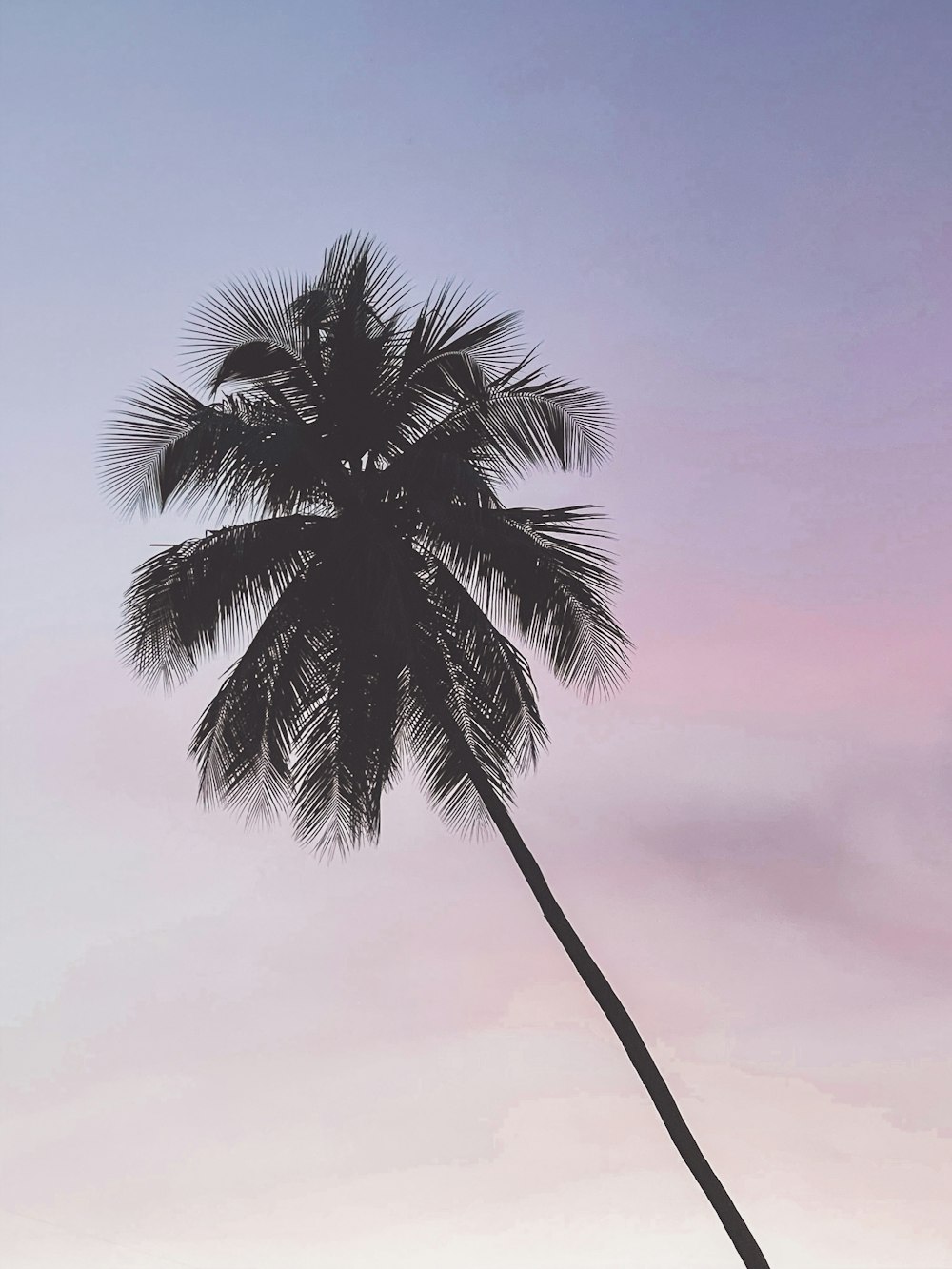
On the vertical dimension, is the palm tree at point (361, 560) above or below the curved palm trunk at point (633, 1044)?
above

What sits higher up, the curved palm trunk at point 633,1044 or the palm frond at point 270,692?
the palm frond at point 270,692

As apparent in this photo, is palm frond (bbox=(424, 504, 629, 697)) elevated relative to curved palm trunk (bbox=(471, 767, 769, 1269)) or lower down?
elevated

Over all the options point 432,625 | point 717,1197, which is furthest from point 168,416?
point 717,1197

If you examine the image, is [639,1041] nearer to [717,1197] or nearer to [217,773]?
[717,1197]

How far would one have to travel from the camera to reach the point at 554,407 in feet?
54.1

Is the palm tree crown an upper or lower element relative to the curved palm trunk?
upper

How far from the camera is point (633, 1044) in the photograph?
13.9m

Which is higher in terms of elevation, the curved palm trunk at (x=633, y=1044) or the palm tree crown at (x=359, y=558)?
the palm tree crown at (x=359, y=558)

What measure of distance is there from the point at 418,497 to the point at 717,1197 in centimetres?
889

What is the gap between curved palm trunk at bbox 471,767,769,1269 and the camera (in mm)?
13414

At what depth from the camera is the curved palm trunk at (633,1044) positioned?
44.0 ft

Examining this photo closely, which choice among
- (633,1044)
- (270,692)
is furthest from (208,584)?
(633,1044)

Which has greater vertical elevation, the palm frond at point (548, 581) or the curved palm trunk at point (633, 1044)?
the palm frond at point (548, 581)

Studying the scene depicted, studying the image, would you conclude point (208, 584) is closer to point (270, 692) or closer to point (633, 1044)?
point (270, 692)
